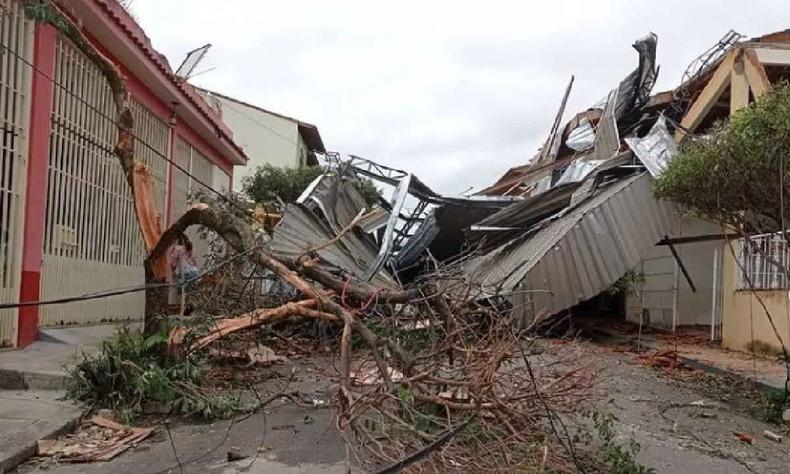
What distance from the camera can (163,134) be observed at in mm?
11812

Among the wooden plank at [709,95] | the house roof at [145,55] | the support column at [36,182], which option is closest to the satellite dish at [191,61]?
the house roof at [145,55]

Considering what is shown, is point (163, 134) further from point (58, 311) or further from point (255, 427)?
point (255, 427)

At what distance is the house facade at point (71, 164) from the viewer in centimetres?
714

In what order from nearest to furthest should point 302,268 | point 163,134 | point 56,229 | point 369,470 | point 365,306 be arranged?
point 369,470 → point 365,306 → point 302,268 → point 56,229 → point 163,134

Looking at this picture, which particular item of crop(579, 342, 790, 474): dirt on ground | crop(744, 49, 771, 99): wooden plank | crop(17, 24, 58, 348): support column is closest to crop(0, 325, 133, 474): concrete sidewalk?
crop(17, 24, 58, 348): support column

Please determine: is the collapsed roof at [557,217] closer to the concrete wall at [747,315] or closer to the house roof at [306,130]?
the concrete wall at [747,315]

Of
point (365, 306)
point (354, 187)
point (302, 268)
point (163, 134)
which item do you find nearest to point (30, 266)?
point (302, 268)

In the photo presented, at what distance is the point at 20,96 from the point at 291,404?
4.43 meters

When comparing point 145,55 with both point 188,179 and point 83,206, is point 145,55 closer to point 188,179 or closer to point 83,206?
point 83,206

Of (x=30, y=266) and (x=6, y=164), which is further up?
(x=6, y=164)

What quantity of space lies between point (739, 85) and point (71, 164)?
9861mm

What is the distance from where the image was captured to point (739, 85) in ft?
35.0

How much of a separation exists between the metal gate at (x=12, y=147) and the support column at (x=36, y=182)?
0.24 ft

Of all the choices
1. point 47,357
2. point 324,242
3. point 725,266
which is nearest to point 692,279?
point 725,266
